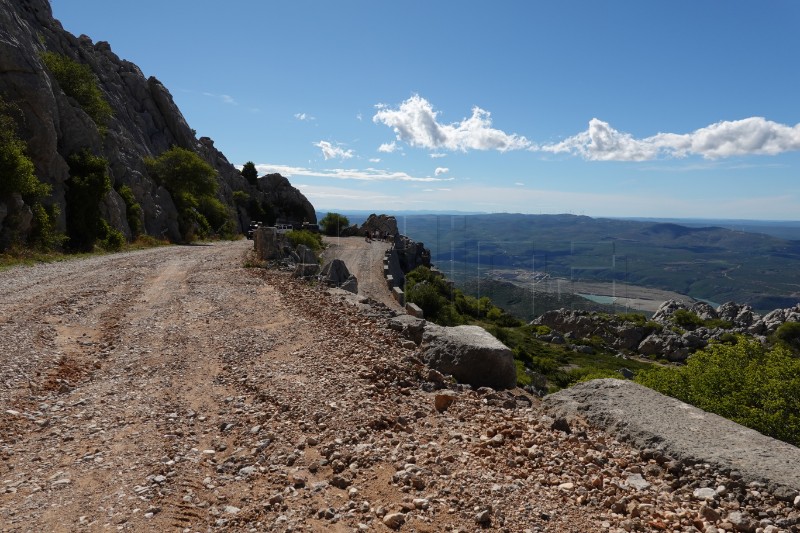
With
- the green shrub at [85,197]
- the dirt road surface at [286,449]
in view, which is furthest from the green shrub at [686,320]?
the dirt road surface at [286,449]

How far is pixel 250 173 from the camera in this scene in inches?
3007

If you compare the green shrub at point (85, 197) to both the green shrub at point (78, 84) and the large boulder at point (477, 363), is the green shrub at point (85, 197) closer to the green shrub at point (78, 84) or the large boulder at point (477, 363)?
the green shrub at point (78, 84)

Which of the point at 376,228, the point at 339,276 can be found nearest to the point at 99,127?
the point at 339,276

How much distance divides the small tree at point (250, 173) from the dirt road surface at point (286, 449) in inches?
2681

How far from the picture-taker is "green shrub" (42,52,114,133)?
121ft

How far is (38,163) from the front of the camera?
27.9 m

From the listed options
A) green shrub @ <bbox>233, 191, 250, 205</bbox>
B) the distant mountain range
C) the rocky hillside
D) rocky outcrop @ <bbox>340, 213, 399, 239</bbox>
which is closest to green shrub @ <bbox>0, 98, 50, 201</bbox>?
the rocky hillside

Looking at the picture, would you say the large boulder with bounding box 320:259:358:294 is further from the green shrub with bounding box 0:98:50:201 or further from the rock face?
the green shrub with bounding box 0:98:50:201

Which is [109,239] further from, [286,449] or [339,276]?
[286,449]

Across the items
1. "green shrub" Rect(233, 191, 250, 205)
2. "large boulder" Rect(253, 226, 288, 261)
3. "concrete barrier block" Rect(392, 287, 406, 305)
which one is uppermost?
"green shrub" Rect(233, 191, 250, 205)

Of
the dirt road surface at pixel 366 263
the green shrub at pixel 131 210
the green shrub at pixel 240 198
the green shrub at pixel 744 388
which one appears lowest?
the green shrub at pixel 744 388

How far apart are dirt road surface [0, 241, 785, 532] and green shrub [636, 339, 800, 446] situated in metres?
10.6

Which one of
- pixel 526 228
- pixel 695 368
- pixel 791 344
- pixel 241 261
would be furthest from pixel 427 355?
pixel 526 228

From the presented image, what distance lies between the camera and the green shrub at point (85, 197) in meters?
28.0
